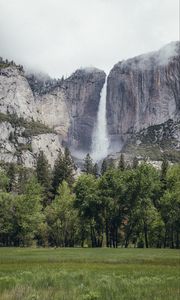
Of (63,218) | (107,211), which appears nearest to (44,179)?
(63,218)

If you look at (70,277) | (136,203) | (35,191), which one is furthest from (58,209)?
(70,277)

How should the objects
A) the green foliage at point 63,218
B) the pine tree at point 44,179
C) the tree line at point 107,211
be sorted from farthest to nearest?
the pine tree at point 44,179
the green foliage at point 63,218
the tree line at point 107,211

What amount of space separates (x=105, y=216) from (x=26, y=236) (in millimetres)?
18680

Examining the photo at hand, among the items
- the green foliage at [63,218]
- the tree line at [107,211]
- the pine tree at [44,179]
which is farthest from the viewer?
the pine tree at [44,179]

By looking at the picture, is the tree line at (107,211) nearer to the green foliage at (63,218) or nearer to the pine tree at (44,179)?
the green foliage at (63,218)

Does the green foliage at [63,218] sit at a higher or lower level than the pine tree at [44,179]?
lower

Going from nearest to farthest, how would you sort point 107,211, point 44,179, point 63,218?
1. point 107,211
2. point 63,218
3. point 44,179

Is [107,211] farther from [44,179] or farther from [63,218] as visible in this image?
[44,179]

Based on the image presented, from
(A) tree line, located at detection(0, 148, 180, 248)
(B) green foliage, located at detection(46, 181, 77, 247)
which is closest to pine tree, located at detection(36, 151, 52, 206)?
(A) tree line, located at detection(0, 148, 180, 248)

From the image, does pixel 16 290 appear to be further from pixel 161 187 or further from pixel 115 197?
pixel 161 187

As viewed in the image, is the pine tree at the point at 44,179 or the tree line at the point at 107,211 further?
the pine tree at the point at 44,179

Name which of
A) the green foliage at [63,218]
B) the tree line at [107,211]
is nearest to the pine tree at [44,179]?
the tree line at [107,211]

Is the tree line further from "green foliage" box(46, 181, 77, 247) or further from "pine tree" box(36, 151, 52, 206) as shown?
"pine tree" box(36, 151, 52, 206)

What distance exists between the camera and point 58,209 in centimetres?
9569
